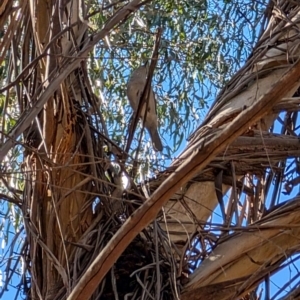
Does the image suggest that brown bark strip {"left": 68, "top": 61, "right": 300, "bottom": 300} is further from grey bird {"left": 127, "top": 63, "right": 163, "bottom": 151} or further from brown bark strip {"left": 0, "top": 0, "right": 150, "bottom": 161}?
grey bird {"left": 127, "top": 63, "right": 163, "bottom": 151}

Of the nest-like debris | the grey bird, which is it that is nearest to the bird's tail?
the grey bird

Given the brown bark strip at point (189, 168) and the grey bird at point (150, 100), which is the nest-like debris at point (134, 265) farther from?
the grey bird at point (150, 100)

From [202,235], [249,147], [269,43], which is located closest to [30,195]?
[202,235]

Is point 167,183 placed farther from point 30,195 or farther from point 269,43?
point 269,43

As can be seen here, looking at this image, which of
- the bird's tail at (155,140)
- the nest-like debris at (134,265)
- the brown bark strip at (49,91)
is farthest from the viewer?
the bird's tail at (155,140)

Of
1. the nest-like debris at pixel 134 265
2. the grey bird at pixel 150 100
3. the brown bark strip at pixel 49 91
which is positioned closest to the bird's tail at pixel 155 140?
the grey bird at pixel 150 100

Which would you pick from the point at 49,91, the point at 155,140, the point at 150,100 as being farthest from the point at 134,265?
the point at 150,100

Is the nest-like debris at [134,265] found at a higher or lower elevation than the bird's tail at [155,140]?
lower

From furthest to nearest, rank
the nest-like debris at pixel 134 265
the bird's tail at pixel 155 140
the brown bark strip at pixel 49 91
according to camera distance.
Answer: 1. the bird's tail at pixel 155 140
2. the nest-like debris at pixel 134 265
3. the brown bark strip at pixel 49 91

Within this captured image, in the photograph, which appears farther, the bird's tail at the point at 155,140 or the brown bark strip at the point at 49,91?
the bird's tail at the point at 155,140

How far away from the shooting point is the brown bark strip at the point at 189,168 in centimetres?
106

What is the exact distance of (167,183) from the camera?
1055 millimetres

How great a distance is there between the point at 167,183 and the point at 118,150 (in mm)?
695

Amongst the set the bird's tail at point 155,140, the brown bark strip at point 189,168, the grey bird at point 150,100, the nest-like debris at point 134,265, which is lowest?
the brown bark strip at point 189,168
